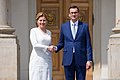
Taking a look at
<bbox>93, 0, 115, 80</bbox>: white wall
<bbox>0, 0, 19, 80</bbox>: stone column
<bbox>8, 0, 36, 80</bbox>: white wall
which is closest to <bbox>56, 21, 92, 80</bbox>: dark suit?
<bbox>0, 0, 19, 80</bbox>: stone column

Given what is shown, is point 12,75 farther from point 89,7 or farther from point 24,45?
Answer: point 89,7

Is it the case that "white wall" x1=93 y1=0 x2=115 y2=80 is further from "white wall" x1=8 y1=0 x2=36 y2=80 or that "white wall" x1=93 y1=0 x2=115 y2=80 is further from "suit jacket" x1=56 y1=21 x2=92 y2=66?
"suit jacket" x1=56 y1=21 x2=92 y2=66

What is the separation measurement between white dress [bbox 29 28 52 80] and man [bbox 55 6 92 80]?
31cm

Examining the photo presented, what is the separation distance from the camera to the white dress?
29.3ft

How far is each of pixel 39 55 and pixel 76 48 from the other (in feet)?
2.38

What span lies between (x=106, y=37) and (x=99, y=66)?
0.89 metres

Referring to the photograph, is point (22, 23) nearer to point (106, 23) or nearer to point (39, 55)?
point (106, 23)

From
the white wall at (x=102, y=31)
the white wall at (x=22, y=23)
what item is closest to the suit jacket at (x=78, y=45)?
the white wall at (x=102, y=31)

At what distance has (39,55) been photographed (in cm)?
896

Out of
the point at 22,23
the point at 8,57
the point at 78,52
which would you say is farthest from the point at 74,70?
the point at 22,23

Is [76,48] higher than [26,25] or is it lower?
lower

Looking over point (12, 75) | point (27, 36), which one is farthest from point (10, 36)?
point (27, 36)

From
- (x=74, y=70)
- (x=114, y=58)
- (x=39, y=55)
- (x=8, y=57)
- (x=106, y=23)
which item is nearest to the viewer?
(x=39, y=55)

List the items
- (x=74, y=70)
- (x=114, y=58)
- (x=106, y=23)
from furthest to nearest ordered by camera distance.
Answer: (x=106, y=23)
(x=114, y=58)
(x=74, y=70)
